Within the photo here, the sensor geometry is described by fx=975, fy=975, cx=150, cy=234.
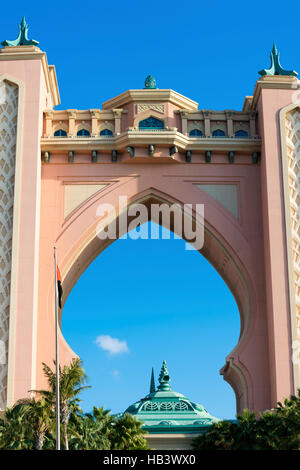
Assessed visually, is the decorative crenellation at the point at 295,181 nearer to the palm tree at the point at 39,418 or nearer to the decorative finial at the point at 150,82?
the decorative finial at the point at 150,82

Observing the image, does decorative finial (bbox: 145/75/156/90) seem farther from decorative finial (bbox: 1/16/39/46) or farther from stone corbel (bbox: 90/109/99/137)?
decorative finial (bbox: 1/16/39/46)

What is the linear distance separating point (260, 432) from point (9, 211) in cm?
1078

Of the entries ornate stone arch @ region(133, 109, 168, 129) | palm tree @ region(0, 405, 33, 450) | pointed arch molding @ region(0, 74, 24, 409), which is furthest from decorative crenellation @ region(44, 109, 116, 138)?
palm tree @ region(0, 405, 33, 450)

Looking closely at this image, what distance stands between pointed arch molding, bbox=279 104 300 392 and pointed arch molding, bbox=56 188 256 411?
60.1 inches

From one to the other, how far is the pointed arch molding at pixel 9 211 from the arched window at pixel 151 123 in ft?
13.9

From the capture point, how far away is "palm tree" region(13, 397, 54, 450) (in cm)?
2498

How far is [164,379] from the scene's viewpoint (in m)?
33.2

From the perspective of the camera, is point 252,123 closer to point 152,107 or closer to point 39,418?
point 152,107

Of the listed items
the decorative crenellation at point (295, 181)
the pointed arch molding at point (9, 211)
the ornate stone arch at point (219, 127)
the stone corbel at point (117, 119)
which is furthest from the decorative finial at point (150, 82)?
the decorative crenellation at point (295, 181)

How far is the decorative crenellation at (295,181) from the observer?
31.5 metres

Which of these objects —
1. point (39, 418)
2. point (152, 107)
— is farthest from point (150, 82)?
point (39, 418)
